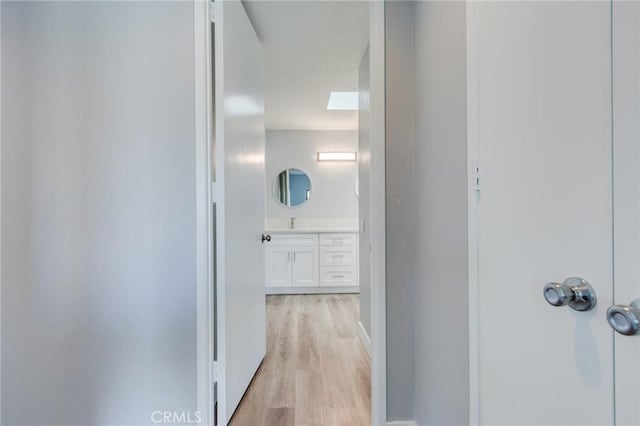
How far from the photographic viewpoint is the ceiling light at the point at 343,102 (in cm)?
375

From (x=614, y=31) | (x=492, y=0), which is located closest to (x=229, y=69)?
(x=492, y=0)

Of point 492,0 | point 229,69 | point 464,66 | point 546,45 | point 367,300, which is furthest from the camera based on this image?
point 367,300

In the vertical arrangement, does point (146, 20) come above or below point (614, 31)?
above

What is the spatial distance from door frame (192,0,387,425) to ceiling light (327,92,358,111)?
7.42 ft

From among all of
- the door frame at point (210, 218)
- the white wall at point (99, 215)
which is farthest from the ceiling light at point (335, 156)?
the white wall at point (99, 215)

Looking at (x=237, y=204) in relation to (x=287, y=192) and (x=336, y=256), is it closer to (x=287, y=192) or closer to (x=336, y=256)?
(x=336, y=256)

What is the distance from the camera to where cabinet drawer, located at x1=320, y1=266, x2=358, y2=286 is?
4285mm

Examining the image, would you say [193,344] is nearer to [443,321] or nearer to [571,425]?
[443,321]

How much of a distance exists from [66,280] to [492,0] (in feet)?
6.50

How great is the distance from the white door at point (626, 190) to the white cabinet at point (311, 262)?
12.3 feet

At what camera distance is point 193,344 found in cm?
147

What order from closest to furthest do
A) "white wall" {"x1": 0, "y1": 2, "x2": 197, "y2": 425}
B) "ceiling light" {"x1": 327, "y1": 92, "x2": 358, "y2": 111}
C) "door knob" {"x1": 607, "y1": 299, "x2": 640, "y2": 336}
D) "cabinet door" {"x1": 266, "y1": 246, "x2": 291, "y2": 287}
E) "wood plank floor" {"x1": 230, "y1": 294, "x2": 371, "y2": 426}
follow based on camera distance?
"door knob" {"x1": 607, "y1": 299, "x2": 640, "y2": 336}, "white wall" {"x1": 0, "y1": 2, "x2": 197, "y2": 425}, "wood plank floor" {"x1": 230, "y1": 294, "x2": 371, "y2": 426}, "ceiling light" {"x1": 327, "y1": 92, "x2": 358, "y2": 111}, "cabinet door" {"x1": 266, "y1": 246, "x2": 291, "y2": 287}

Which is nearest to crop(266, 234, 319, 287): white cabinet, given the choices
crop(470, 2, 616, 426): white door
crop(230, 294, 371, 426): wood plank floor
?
crop(230, 294, 371, 426): wood plank floor

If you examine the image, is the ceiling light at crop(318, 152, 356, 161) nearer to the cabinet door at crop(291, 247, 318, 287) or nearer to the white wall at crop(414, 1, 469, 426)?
the cabinet door at crop(291, 247, 318, 287)
